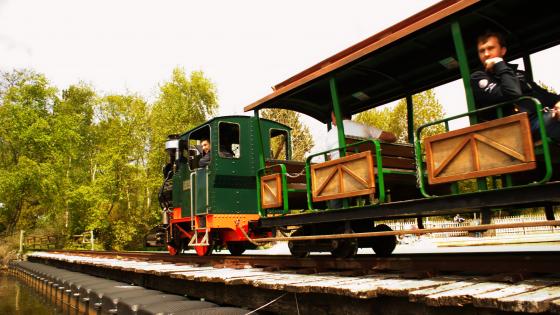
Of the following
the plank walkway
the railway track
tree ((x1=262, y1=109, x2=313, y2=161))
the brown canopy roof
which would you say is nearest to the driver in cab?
the brown canopy roof

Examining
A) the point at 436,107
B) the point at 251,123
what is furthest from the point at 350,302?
the point at 436,107

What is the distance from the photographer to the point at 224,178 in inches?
376

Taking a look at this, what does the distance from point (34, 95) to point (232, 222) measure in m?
29.2

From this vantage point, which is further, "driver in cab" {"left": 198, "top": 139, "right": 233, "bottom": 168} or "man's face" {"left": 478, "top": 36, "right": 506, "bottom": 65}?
"driver in cab" {"left": 198, "top": 139, "right": 233, "bottom": 168}

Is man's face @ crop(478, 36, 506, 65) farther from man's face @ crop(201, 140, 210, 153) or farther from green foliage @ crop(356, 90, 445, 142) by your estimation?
green foliage @ crop(356, 90, 445, 142)

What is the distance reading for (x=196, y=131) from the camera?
10.3m

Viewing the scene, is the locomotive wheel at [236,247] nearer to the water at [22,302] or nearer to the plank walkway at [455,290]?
the water at [22,302]

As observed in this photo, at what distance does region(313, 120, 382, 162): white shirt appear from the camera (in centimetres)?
621

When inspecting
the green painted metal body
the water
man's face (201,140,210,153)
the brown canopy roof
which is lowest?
the water

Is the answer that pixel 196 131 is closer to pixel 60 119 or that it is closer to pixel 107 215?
pixel 107 215

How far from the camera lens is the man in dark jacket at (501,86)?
3.97 m

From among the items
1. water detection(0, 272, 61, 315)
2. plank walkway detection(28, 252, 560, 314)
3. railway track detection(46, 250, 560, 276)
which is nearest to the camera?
plank walkway detection(28, 252, 560, 314)

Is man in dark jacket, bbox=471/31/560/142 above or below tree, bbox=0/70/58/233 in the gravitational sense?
below

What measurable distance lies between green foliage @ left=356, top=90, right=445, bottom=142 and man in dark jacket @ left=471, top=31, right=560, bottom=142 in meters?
21.7
